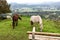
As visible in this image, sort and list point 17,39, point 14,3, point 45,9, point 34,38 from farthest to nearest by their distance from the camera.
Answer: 1. point 14,3
2. point 45,9
3. point 17,39
4. point 34,38

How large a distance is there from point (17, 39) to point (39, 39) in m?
2.77

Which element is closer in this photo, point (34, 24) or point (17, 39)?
point (17, 39)

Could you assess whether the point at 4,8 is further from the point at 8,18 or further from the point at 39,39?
the point at 39,39

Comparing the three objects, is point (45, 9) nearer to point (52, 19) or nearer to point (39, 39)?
point (52, 19)

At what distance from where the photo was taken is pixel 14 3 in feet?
75.8

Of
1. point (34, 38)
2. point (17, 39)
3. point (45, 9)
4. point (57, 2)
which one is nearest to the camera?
point (34, 38)

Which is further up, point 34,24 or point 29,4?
point 29,4

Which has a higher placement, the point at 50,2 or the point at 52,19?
the point at 50,2

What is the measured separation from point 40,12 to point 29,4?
10.9 feet

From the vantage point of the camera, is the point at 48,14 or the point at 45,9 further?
the point at 45,9

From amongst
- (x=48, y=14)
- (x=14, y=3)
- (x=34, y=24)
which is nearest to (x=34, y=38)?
(x=34, y=24)

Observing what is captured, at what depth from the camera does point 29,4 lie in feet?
69.1

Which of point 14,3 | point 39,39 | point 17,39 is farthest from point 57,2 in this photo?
point 39,39

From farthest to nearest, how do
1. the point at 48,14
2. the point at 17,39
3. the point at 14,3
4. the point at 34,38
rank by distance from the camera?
the point at 14,3 → the point at 48,14 → the point at 17,39 → the point at 34,38
